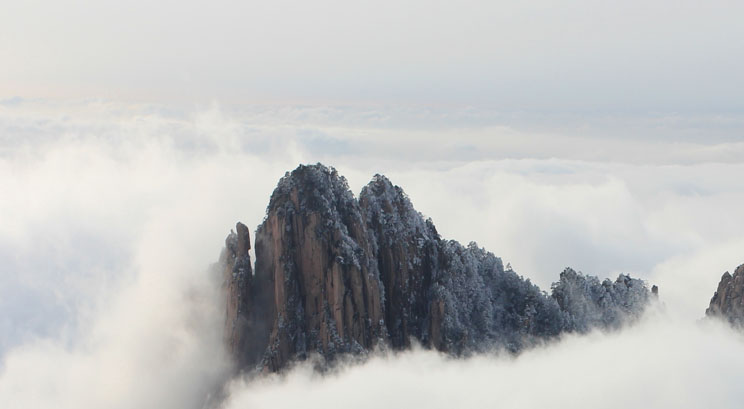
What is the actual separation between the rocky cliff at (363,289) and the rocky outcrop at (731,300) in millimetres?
19013

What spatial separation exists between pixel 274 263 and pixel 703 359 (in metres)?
70.0

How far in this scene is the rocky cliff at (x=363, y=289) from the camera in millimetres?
105562

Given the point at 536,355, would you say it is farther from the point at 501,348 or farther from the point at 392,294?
the point at 392,294

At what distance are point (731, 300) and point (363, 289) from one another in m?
71.1

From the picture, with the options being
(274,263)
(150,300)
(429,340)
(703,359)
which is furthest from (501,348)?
(150,300)

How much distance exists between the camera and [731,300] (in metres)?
124

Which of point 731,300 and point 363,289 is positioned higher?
point 363,289

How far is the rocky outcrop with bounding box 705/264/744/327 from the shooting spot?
400 ft

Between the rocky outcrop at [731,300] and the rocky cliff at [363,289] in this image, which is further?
the rocky outcrop at [731,300]

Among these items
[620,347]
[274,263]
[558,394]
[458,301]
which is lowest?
[558,394]

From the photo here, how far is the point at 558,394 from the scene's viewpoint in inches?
3898

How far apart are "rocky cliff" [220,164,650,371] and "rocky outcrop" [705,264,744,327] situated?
62.4 feet

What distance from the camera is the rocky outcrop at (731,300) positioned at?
122 meters

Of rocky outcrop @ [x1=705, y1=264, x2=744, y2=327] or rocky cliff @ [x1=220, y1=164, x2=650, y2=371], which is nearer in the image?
rocky cliff @ [x1=220, y1=164, x2=650, y2=371]
